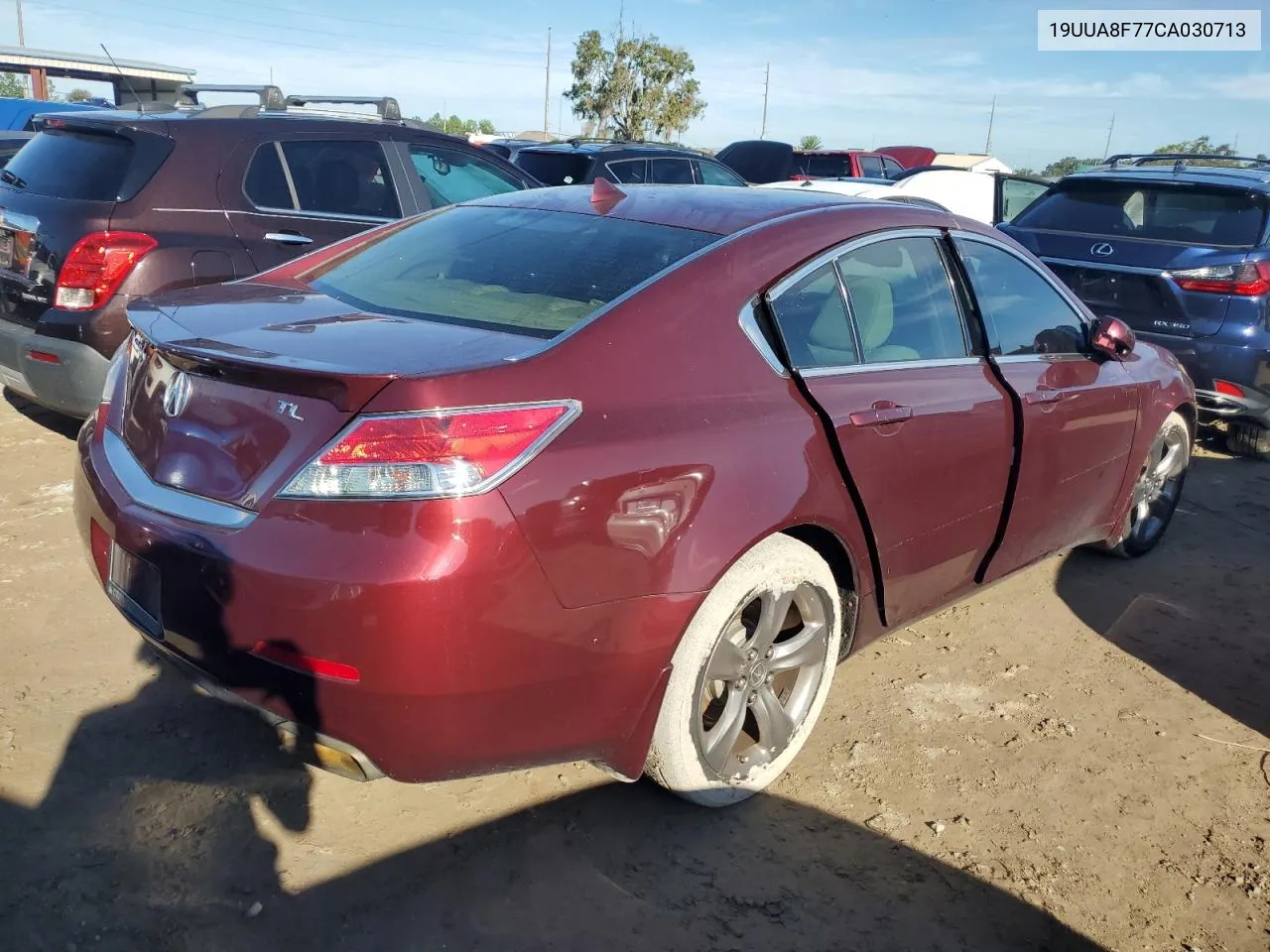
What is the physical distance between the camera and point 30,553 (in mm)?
4047

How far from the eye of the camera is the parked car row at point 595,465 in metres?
2.07

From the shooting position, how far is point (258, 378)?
7.21 feet

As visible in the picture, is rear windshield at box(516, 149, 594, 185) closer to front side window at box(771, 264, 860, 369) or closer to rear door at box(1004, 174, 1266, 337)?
rear door at box(1004, 174, 1266, 337)

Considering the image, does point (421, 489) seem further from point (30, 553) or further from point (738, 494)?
point (30, 553)

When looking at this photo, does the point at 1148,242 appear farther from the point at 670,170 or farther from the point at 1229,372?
the point at 670,170

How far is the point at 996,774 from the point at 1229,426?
15.7 ft

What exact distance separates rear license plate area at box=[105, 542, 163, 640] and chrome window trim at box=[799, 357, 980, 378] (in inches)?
64.4

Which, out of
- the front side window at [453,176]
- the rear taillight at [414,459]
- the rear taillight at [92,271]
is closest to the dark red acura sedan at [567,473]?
the rear taillight at [414,459]

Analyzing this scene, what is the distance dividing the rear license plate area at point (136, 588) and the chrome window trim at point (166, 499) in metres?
0.13

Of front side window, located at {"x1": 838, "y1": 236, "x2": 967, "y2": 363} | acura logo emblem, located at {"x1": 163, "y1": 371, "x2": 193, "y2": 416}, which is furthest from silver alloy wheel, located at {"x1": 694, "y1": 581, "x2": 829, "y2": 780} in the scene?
acura logo emblem, located at {"x1": 163, "y1": 371, "x2": 193, "y2": 416}

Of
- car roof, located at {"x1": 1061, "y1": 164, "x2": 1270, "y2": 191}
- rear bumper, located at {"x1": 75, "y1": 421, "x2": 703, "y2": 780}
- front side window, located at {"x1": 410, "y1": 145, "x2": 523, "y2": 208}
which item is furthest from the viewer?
car roof, located at {"x1": 1061, "y1": 164, "x2": 1270, "y2": 191}

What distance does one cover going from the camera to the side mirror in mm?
3926

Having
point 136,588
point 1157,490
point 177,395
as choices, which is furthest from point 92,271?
point 1157,490

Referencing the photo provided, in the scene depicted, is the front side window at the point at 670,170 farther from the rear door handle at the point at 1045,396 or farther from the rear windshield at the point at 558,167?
the rear door handle at the point at 1045,396
